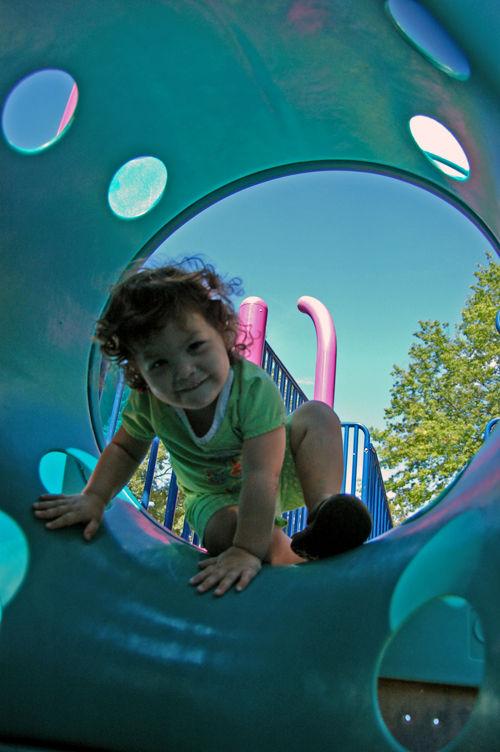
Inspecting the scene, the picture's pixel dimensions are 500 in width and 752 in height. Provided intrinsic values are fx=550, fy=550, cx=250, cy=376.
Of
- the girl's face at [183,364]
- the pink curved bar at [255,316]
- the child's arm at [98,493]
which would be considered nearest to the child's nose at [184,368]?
the girl's face at [183,364]

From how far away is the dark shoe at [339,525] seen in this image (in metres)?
1.04

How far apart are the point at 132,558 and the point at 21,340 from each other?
59 centimetres

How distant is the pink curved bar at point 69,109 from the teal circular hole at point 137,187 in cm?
19

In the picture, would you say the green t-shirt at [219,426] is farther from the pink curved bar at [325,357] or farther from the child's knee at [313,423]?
the pink curved bar at [325,357]

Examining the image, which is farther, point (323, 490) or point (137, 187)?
point (137, 187)

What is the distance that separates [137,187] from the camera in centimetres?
150

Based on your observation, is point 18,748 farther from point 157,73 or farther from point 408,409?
point 408,409

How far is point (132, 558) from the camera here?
99cm

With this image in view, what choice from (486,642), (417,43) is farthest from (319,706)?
(417,43)

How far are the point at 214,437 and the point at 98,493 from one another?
1.00 feet

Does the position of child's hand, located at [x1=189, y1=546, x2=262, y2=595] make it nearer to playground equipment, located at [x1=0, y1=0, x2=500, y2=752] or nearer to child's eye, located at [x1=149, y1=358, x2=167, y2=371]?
playground equipment, located at [x1=0, y1=0, x2=500, y2=752]

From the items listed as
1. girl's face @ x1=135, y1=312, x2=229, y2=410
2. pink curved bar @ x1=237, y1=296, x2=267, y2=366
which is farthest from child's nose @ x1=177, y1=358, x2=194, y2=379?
pink curved bar @ x1=237, y1=296, x2=267, y2=366

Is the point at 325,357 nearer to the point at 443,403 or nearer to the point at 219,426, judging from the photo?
the point at 219,426

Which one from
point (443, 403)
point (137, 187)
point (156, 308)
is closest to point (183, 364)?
point (156, 308)
